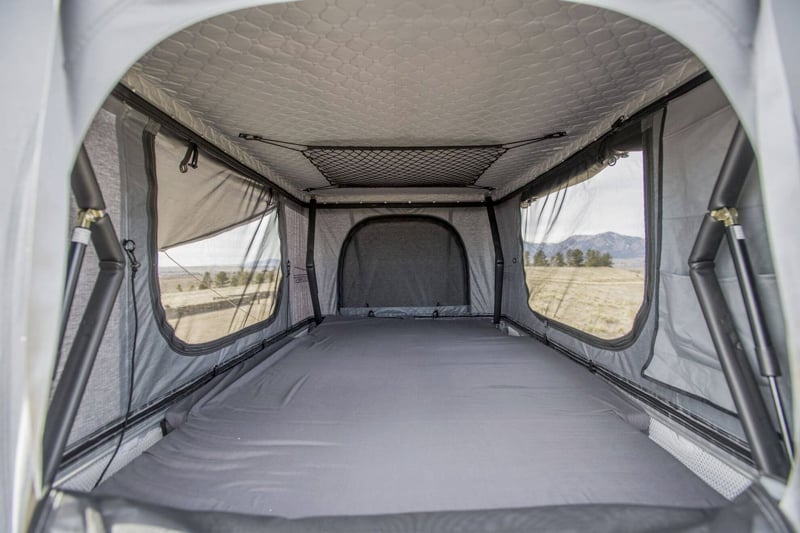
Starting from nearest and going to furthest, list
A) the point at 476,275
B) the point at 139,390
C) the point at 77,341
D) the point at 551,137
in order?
the point at 77,341
the point at 139,390
the point at 551,137
the point at 476,275

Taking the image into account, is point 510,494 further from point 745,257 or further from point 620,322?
point 620,322

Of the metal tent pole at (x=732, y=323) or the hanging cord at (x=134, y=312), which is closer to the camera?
the metal tent pole at (x=732, y=323)

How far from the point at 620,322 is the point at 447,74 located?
1.50 meters

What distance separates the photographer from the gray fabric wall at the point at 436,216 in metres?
3.59

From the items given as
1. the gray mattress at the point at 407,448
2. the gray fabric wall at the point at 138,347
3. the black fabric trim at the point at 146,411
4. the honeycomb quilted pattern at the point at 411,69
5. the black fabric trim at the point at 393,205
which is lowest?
the gray mattress at the point at 407,448

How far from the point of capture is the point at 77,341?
0.79 meters

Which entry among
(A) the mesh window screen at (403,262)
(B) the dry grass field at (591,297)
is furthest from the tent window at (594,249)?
(A) the mesh window screen at (403,262)

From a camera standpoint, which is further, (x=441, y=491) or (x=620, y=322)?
(x=620, y=322)

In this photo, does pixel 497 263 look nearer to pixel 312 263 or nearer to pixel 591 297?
pixel 591 297

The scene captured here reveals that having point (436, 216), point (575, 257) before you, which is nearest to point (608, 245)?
point (575, 257)

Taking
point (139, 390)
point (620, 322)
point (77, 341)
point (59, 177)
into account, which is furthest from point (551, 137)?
point (139, 390)

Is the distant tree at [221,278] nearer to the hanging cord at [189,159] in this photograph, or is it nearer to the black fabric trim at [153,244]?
the black fabric trim at [153,244]

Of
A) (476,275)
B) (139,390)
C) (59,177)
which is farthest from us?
(476,275)

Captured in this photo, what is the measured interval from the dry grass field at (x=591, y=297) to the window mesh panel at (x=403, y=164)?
999 millimetres
